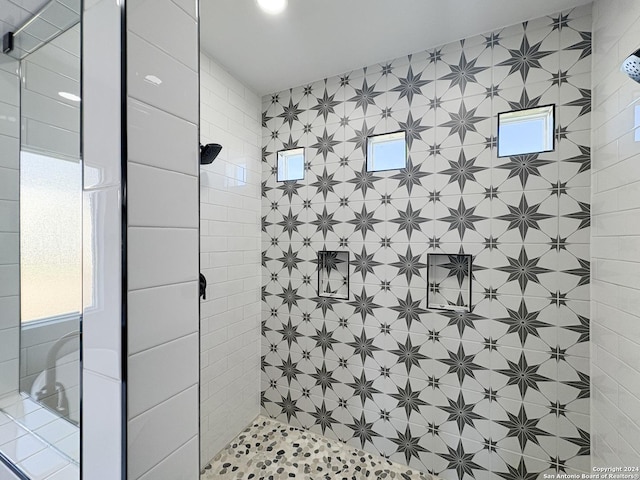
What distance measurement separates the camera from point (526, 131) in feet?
5.00

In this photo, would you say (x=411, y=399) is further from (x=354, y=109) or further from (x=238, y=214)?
(x=354, y=109)

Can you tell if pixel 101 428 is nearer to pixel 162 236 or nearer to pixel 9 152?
A: pixel 162 236

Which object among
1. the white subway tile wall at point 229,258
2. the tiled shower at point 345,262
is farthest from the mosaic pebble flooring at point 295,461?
the white subway tile wall at point 229,258

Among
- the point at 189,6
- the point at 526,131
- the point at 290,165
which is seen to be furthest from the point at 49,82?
the point at 526,131

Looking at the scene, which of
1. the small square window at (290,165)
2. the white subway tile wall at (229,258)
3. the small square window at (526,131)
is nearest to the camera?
the small square window at (526,131)

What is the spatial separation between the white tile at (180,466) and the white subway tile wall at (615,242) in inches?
60.7

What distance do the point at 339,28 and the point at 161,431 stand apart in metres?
1.88

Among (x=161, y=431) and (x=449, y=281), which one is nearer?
(x=161, y=431)

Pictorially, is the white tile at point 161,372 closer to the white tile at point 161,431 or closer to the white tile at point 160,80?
the white tile at point 161,431

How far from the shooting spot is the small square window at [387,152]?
1799mm

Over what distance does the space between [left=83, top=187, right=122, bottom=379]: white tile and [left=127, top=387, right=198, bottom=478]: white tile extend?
10cm

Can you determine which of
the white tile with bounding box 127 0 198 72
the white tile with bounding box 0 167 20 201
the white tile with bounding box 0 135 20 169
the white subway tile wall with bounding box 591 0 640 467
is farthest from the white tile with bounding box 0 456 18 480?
the white subway tile wall with bounding box 591 0 640 467

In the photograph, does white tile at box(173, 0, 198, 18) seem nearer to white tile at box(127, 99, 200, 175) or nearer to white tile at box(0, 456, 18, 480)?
white tile at box(127, 99, 200, 175)

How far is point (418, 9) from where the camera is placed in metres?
1.40
